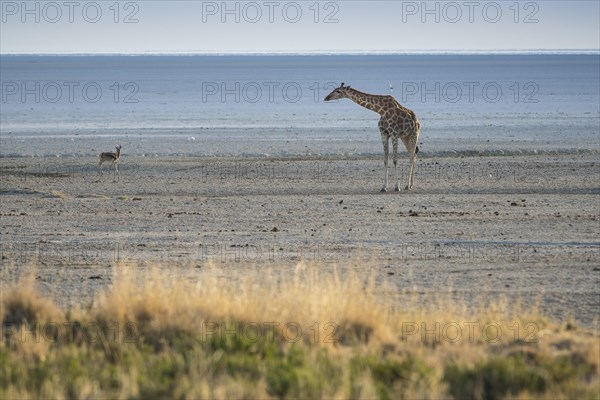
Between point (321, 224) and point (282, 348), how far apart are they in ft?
32.6

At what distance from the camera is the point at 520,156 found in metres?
35.1

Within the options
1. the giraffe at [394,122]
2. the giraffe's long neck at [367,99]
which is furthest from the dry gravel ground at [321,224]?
the giraffe's long neck at [367,99]

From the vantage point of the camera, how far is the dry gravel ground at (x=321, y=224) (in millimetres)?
14852

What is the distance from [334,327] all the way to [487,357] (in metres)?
1.69

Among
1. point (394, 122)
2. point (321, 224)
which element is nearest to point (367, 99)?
point (394, 122)

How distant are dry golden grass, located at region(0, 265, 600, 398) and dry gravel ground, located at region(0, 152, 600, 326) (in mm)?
1605

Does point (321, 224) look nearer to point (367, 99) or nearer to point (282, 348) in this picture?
point (367, 99)

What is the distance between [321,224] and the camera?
20.3 m

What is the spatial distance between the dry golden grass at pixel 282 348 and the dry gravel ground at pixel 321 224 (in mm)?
1605

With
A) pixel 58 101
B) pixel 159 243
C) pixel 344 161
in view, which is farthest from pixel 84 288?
pixel 58 101

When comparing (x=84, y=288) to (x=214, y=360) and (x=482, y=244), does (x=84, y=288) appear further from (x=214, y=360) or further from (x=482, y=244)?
(x=482, y=244)

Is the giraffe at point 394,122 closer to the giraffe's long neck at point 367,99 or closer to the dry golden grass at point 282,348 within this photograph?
the giraffe's long neck at point 367,99

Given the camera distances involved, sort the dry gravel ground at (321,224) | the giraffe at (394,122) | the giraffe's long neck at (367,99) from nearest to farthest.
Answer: the dry gravel ground at (321,224), the giraffe at (394,122), the giraffe's long neck at (367,99)

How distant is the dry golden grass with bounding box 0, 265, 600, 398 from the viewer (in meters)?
9.27
